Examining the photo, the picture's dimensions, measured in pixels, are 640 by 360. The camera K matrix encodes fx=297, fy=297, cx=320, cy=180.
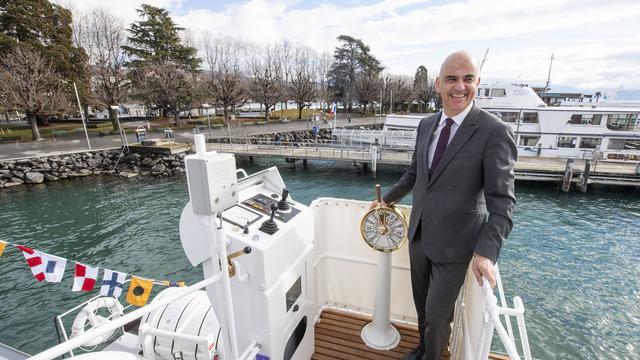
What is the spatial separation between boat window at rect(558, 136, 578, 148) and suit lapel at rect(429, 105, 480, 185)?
25.2 meters

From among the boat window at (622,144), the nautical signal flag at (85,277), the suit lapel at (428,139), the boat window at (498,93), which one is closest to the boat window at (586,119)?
the boat window at (622,144)

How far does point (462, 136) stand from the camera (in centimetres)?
199

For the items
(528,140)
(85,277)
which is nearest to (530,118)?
(528,140)

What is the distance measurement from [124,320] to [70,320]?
26.5 feet

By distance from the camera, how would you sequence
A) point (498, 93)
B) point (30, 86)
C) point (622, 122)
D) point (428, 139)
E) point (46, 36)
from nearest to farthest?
point (428, 139) → point (622, 122) → point (30, 86) → point (498, 93) → point (46, 36)

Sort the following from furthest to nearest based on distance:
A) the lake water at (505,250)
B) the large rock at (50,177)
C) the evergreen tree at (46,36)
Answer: the evergreen tree at (46,36) → the large rock at (50,177) → the lake water at (505,250)

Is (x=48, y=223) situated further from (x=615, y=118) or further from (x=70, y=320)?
(x=615, y=118)

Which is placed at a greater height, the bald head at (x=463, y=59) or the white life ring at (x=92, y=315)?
the bald head at (x=463, y=59)

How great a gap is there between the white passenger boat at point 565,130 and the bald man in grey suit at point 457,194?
801 inches

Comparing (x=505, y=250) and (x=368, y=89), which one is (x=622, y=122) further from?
(x=368, y=89)

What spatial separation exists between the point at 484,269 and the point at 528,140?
84.3 ft

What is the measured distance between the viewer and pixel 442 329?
7.96 ft

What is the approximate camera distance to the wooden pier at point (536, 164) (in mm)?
15906

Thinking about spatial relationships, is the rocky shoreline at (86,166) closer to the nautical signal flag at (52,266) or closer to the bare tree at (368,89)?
the nautical signal flag at (52,266)
